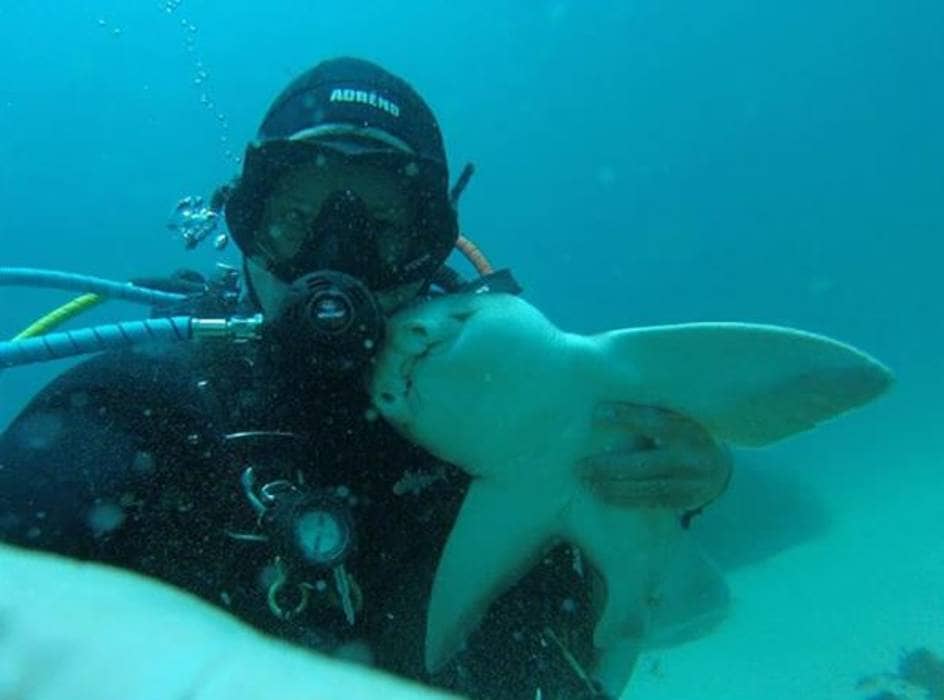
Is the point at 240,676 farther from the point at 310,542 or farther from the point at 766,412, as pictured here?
the point at 766,412

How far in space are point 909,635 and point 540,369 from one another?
1241 centimetres

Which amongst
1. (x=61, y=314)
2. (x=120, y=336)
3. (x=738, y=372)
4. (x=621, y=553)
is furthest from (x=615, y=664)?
(x=61, y=314)

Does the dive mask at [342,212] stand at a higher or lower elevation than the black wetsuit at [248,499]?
higher

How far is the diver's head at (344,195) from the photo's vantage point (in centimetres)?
335

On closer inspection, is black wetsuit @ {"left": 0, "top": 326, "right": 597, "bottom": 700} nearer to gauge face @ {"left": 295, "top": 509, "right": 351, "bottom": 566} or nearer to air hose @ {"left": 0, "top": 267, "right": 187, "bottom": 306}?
gauge face @ {"left": 295, "top": 509, "right": 351, "bottom": 566}

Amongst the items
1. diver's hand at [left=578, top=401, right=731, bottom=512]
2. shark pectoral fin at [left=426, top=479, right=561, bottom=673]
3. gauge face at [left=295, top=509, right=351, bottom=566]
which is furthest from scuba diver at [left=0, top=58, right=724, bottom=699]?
diver's hand at [left=578, top=401, right=731, bottom=512]

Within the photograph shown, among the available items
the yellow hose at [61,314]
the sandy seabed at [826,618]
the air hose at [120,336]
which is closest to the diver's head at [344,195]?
the air hose at [120,336]

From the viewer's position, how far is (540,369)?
3.01 m

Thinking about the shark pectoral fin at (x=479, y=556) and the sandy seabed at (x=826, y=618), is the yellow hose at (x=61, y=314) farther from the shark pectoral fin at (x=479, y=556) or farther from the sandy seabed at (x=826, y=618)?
the sandy seabed at (x=826, y=618)

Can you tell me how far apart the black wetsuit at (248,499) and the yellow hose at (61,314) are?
1.79 m

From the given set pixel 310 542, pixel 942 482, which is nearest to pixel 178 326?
pixel 310 542

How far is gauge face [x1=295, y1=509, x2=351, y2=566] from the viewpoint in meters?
2.56

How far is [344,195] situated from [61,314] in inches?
88.8

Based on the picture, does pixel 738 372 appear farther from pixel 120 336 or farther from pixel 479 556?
pixel 120 336
